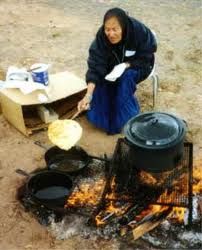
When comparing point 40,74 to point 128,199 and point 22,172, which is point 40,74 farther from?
point 128,199

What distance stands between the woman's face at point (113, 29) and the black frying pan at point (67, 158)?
119cm

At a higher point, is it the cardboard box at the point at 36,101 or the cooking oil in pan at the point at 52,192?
the cardboard box at the point at 36,101

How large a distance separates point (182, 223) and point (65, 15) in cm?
535

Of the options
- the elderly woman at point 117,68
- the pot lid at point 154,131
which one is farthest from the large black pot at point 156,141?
the elderly woman at point 117,68

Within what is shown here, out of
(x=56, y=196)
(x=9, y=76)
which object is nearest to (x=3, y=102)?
(x=9, y=76)

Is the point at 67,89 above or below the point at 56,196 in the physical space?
above

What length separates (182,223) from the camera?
153 inches

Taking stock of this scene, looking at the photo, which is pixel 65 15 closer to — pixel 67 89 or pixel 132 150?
pixel 67 89

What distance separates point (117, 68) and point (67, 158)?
108cm

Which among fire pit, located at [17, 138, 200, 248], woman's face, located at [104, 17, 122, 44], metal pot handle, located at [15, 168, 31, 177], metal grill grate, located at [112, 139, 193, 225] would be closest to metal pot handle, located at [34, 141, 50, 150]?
metal pot handle, located at [15, 168, 31, 177]

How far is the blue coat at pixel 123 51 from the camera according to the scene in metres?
4.84

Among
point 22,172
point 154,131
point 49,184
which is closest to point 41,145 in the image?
point 22,172

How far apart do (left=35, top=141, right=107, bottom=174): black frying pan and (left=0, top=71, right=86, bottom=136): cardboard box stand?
1.84 ft

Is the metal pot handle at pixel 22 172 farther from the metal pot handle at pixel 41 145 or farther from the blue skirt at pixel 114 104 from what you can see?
the blue skirt at pixel 114 104
